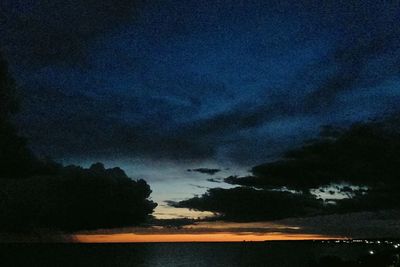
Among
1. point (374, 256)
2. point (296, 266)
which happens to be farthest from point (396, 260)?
point (296, 266)

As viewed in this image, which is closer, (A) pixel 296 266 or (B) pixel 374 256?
(B) pixel 374 256

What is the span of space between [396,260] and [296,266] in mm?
114778

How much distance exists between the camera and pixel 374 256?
90438 millimetres

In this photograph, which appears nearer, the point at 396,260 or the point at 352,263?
the point at 396,260

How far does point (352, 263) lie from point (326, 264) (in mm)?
4940

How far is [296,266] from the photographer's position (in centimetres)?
19538

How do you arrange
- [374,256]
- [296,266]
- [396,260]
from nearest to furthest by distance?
[396,260] → [374,256] → [296,266]

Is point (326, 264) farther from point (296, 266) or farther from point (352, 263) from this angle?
point (296, 266)

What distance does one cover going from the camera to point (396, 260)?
278 feet

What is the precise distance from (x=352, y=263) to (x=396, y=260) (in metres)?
8.84

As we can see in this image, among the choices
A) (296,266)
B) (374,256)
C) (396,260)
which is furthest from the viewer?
(296,266)

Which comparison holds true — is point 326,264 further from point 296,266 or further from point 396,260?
point 296,266

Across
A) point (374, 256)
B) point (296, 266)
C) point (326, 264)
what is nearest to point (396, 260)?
point (374, 256)

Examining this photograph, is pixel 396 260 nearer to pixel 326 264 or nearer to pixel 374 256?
pixel 374 256
